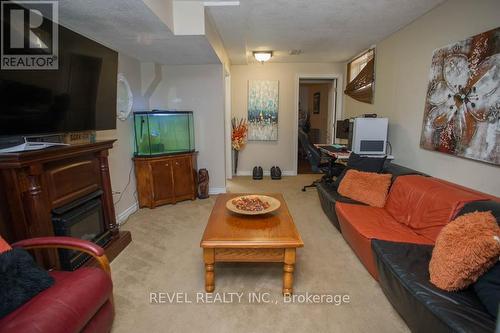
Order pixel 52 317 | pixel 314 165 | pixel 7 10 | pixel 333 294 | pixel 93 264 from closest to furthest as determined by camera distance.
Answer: pixel 52 317, pixel 7 10, pixel 333 294, pixel 93 264, pixel 314 165

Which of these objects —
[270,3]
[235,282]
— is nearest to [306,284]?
[235,282]

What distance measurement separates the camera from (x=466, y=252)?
4.45ft

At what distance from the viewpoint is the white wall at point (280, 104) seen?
207 inches

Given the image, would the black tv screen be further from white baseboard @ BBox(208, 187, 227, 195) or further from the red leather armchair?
white baseboard @ BBox(208, 187, 227, 195)

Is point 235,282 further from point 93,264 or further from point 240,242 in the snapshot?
point 93,264

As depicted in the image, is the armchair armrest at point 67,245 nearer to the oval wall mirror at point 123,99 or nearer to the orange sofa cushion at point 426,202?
the oval wall mirror at point 123,99

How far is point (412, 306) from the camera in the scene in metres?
1.43

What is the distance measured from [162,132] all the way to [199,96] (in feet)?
2.79

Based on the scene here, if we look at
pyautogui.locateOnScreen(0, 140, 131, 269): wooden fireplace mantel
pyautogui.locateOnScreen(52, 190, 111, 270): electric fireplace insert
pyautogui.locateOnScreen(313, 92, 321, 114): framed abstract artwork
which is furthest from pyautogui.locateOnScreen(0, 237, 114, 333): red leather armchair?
pyautogui.locateOnScreen(313, 92, 321, 114): framed abstract artwork

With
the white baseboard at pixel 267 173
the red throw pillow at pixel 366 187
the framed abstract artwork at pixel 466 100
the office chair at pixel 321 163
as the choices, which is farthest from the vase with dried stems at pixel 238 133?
the framed abstract artwork at pixel 466 100

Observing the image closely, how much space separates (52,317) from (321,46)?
436 centimetres

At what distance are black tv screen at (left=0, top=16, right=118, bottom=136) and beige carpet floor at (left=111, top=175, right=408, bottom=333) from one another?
51.0 inches

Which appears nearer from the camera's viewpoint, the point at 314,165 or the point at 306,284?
the point at 306,284

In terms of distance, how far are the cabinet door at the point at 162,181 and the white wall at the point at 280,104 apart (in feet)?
7.02
